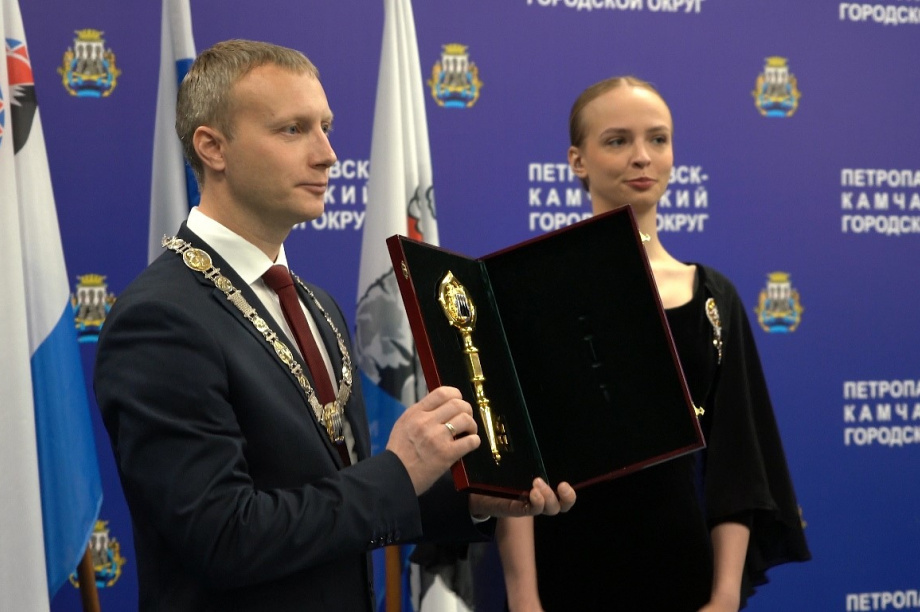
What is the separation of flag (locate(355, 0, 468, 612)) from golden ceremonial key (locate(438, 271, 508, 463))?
139cm

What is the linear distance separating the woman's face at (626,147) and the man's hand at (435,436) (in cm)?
86

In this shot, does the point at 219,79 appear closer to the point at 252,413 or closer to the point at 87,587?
the point at 252,413

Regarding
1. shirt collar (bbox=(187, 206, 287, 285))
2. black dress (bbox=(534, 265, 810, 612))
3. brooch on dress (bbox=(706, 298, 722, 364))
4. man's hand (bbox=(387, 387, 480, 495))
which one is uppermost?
shirt collar (bbox=(187, 206, 287, 285))

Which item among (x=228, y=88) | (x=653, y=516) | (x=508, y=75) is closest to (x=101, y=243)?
(x=508, y=75)

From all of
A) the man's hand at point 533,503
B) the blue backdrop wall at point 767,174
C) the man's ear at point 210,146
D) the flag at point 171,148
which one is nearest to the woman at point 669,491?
the man's hand at point 533,503

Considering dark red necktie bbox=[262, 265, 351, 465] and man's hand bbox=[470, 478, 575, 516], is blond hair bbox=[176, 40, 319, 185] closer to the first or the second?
dark red necktie bbox=[262, 265, 351, 465]

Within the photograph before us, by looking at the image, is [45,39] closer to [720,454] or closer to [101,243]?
[101,243]

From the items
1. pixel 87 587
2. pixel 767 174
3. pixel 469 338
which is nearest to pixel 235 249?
pixel 469 338

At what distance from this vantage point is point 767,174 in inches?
163

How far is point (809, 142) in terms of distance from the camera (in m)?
4.19

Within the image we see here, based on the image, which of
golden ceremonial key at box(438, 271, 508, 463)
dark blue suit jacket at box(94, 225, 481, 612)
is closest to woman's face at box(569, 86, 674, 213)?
golden ceremonial key at box(438, 271, 508, 463)

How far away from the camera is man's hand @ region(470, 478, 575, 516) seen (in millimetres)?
1741

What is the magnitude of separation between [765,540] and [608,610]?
1.40ft

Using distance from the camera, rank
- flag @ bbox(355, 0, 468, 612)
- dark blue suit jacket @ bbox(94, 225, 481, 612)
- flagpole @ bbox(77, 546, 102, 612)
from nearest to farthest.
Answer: dark blue suit jacket @ bbox(94, 225, 481, 612)
flagpole @ bbox(77, 546, 102, 612)
flag @ bbox(355, 0, 468, 612)
